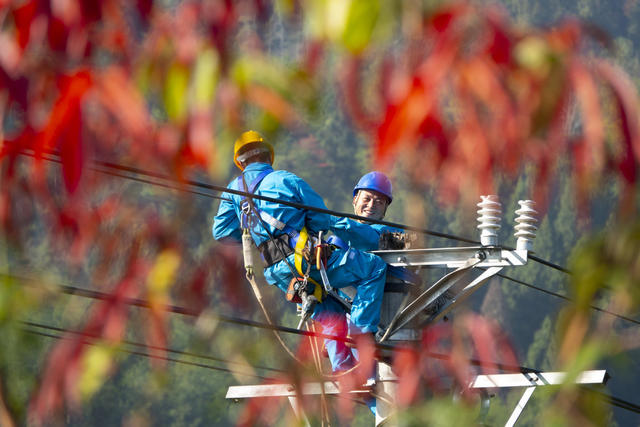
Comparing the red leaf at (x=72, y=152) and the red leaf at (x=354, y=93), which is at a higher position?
the red leaf at (x=354, y=93)

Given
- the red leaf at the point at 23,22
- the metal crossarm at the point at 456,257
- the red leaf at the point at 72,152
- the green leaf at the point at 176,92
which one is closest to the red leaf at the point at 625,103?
the green leaf at the point at 176,92

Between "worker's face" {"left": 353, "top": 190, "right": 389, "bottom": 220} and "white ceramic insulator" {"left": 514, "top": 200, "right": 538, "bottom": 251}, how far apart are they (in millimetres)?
1398

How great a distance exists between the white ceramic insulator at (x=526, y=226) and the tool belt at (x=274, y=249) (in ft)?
4.66

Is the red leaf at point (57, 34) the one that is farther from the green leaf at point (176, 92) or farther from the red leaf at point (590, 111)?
the red leaf at point (590, 111)

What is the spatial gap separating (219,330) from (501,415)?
44.3 feet

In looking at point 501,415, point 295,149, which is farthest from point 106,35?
point 295,149

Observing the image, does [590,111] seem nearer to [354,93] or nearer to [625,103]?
[625,103]

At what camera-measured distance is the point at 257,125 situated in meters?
2.27

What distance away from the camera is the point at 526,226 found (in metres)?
7.75

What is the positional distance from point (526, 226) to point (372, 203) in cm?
152

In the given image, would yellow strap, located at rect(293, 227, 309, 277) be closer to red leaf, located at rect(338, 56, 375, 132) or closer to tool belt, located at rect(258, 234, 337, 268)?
tool belt, located at rect(258, 234, 337, 268)

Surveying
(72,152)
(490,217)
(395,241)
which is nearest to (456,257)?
(490,217)

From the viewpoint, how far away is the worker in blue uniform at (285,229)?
25.3 feet

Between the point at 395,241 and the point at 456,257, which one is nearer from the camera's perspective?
the point at 456,257
